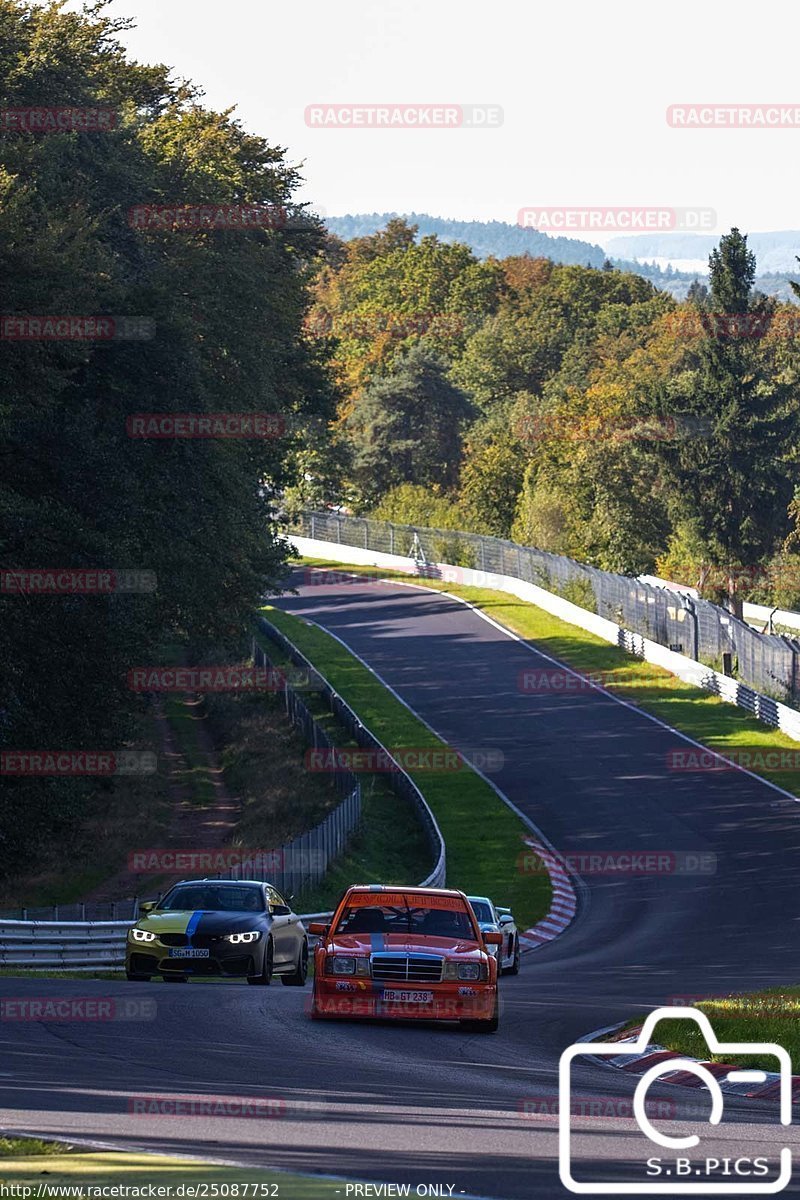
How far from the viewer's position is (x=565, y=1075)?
993 centimetres

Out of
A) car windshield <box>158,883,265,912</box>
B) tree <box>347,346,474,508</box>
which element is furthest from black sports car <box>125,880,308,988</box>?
tree <box>347,346,474,508</box>

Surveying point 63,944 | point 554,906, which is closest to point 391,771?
point 554,906

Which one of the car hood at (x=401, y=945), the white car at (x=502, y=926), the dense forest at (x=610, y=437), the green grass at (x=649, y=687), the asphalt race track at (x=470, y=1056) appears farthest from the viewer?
the dense forest at (x=610, y=437)

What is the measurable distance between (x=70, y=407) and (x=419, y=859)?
1274cm

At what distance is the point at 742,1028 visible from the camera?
52.7ft

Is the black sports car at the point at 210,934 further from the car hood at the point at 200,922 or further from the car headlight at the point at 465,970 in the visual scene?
the car headlight at the point at 465,970

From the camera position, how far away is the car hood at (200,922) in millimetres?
19984

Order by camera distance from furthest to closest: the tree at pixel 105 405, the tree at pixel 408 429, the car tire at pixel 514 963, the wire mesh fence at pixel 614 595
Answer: the tree at pixel 408 429 < the wire mesh fence at pixel 614 595 < the tree at pixel 105 405 < the car tire at pixel 514 963

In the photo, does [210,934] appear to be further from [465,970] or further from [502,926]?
[502,926]

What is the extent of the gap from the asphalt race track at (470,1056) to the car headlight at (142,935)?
84 cm

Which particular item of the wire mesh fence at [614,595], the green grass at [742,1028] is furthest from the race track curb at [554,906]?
the wire mesh fence at [614,595]

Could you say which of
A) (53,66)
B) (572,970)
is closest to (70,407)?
(53,66)

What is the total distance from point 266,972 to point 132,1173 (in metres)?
11.9

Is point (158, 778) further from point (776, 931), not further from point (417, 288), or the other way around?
point (417, 288)
